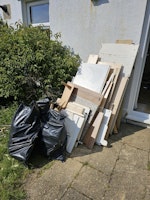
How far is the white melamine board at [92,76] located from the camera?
2.54 m

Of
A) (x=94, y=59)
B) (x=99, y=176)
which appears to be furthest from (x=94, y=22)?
(x=99, y=176)

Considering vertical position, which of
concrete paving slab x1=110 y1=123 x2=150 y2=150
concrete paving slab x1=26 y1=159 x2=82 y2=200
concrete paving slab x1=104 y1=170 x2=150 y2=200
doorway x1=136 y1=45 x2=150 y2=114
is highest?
doorway x1=136 y1=45 x2=150 y2=114

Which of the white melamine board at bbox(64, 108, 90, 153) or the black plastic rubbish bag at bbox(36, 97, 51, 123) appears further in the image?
the white melamine board at bbox(64, 108, 90, 153)

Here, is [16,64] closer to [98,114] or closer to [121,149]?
[98,114]

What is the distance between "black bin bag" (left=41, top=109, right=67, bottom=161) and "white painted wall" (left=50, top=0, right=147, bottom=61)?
1.70 m

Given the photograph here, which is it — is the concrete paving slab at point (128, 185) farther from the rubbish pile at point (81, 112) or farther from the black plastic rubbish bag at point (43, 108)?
the black plastic rubbish bag at point (43, 108)

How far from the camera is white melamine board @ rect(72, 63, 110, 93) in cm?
254

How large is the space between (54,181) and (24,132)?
2.20 feet

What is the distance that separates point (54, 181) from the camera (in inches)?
70.9

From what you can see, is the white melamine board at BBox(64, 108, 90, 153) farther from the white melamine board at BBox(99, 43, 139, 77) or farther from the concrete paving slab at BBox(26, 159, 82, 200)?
the white melamine board at BBox(99, 43, 139, 77)

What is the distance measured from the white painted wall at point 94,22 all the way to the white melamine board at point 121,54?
0.15 m

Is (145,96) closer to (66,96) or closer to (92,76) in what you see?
(92,76)

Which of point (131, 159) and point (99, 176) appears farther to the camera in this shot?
point (131, 159)

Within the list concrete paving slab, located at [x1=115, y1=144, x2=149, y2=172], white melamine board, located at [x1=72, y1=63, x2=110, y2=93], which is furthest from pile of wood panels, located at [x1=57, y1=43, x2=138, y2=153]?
concrete paving slab, located at [x1=115, y1=144, x2=149, y2=172]
